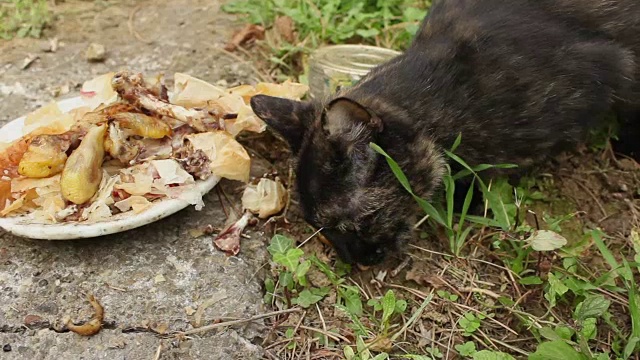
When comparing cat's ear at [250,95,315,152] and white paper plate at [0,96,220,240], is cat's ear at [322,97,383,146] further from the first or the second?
white paper plate at [0,96,220,240]

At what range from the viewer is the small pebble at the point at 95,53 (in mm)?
3629

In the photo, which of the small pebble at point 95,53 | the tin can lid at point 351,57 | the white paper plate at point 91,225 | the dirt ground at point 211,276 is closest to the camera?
the dirt ground at point 211,276

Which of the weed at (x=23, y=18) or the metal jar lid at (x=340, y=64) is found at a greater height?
the metal jar lid at (x=340, y=64)

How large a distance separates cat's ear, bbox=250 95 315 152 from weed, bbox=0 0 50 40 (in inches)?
86.3

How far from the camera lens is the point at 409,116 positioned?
2.35 metres

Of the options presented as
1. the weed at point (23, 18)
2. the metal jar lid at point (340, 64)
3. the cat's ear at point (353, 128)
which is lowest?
the weed at point (23, 18)

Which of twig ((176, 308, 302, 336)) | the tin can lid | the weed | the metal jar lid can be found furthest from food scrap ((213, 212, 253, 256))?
the weed

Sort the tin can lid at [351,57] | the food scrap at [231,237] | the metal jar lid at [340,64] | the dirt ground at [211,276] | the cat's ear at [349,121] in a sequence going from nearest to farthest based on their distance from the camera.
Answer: the cat's ear at [349,121] → the dirt ground at [211,276] → the food scrap at [231,237] → the metal jar lid at [340,64] → the tin can lid at [351,57]

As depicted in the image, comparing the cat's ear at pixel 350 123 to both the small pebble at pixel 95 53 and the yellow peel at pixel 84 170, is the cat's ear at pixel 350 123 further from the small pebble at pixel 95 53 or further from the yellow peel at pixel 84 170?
the small pebble at pixel 95 53

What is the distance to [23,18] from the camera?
3.96m

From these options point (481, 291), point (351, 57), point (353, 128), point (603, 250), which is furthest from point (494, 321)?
point (351, 57)

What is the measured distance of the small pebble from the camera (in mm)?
3629

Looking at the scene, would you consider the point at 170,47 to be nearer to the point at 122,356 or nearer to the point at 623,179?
the point at 122,356

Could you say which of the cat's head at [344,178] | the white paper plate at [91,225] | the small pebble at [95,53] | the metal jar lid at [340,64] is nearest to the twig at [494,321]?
the cat's head at [344,178]
